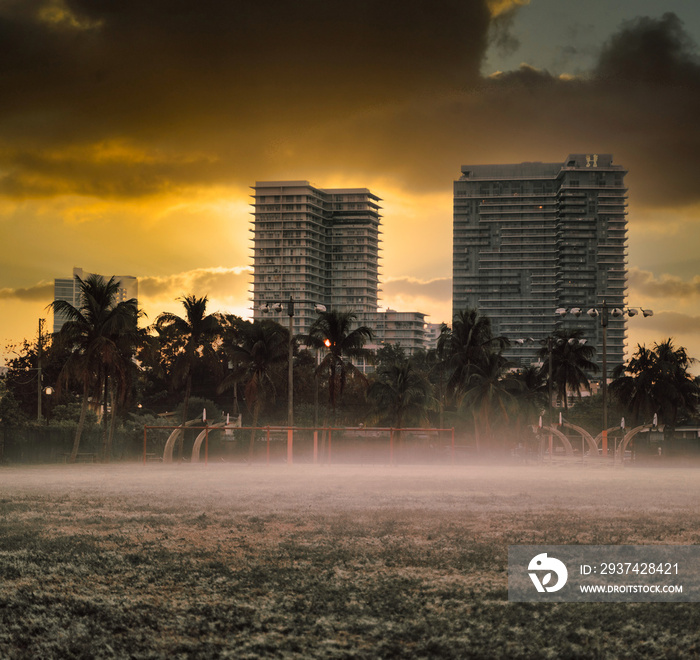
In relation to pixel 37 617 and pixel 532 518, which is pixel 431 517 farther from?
pixel 37 617

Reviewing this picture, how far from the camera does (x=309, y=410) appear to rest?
7831 cm

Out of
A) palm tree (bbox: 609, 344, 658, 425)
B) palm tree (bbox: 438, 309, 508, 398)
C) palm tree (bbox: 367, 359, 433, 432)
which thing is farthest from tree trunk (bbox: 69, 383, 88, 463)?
palm tree (bbox: 609, 344, 658, 425)

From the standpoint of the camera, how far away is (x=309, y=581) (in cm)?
980

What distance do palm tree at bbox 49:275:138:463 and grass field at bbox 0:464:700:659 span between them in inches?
1011

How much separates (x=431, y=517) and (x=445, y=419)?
5299 centimetres

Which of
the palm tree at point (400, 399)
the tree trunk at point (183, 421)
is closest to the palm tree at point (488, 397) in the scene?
the palm tree at point (400, 399)

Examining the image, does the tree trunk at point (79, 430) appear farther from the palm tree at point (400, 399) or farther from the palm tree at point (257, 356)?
the palm tree at point (400, 399)

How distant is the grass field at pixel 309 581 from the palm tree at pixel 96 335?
84.3 ft

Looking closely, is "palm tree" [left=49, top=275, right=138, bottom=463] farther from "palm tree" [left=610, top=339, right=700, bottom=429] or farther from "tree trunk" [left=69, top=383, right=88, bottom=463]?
"palm tree" [left=610, top=339, right=700, bottom=429]

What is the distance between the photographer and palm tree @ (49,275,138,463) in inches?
1775

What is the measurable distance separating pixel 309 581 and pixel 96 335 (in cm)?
3880

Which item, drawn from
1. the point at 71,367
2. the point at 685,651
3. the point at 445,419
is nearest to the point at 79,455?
the point at 71,367

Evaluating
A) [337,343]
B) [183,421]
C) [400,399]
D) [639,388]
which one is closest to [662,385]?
[639,388]

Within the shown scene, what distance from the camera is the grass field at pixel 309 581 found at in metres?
7.28
